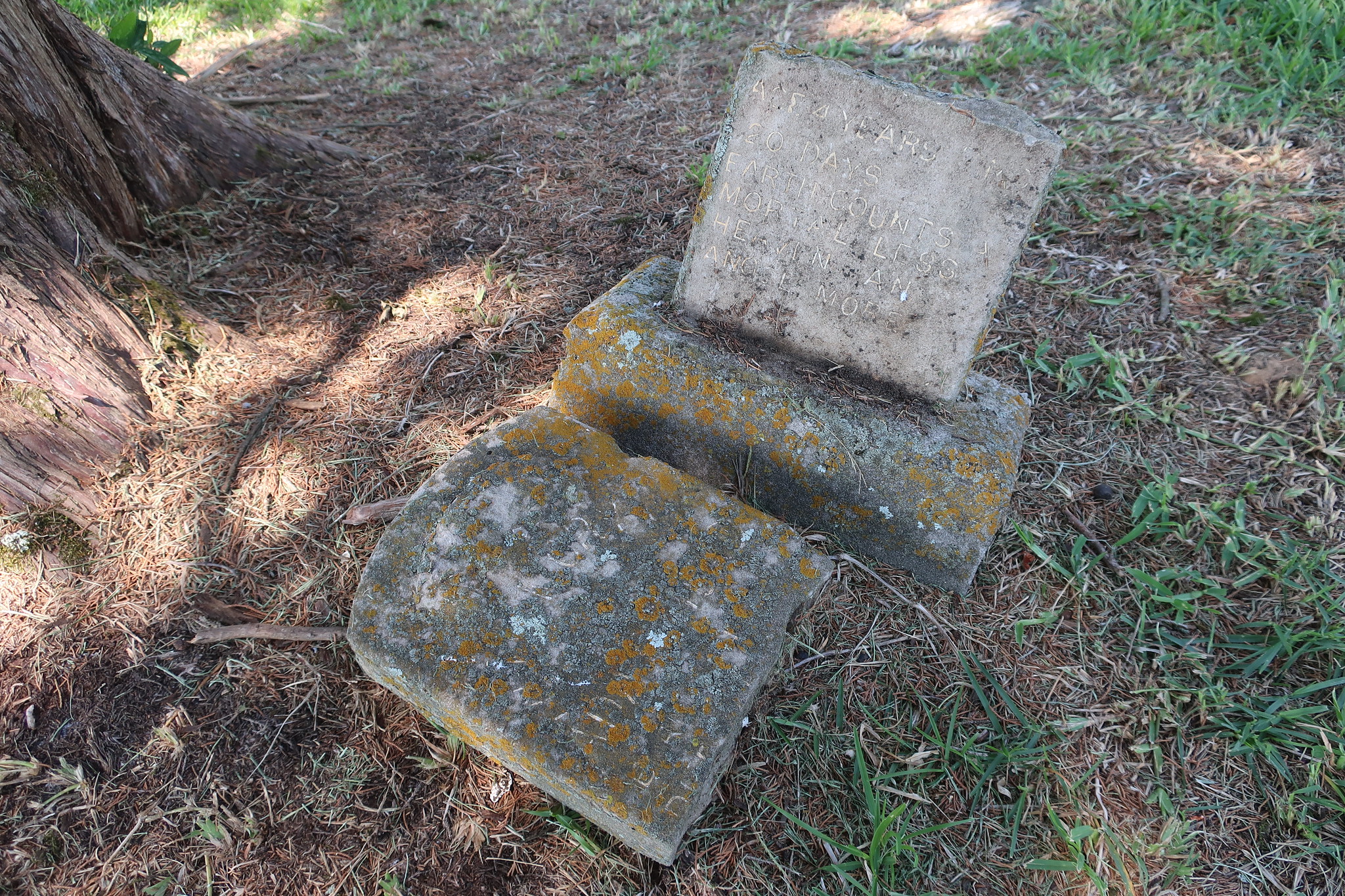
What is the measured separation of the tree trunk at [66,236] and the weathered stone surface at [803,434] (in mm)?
1455

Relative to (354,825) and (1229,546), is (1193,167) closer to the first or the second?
(1229,546)

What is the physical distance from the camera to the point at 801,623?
206 centimetres

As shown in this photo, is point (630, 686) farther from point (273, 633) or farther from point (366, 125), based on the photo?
point (366, 125)

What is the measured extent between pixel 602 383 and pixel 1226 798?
209 cm

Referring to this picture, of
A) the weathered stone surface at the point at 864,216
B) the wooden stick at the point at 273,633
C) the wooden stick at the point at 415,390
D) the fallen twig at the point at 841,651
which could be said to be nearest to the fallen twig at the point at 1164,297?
the weathered stone surface at the point at 864,216

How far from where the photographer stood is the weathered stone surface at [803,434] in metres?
2.15

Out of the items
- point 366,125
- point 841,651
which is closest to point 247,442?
point 841,651

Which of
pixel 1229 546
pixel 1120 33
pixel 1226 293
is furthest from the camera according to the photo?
pixel 1120 33

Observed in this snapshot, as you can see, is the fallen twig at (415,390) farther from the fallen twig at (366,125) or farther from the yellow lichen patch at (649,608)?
the fallen twig at (366,125)

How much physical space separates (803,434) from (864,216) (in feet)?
2.25

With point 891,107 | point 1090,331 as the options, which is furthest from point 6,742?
point 1090,331

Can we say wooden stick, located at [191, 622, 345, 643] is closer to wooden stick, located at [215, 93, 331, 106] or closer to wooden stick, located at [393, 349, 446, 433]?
wooden stick, located at [393, 349, 446, 433]

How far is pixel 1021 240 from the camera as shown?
195 centimetres

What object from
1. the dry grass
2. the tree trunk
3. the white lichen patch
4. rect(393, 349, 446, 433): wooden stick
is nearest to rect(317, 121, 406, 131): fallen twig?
the dry grass
